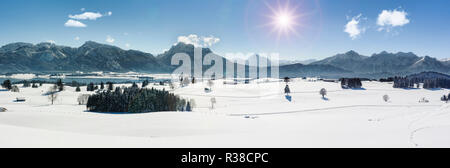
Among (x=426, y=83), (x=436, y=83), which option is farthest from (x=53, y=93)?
(x=436, y=83)

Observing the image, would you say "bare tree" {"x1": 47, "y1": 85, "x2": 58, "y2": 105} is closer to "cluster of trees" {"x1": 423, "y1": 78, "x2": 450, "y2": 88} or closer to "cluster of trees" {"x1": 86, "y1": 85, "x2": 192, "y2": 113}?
"cluster of trees" {"x1": 86, "y1": 85, "x2": 192, "y2": 113}

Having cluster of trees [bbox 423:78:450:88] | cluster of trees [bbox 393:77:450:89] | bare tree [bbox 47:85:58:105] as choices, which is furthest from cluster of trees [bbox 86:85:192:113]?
cluster of trees [bbox 423:78:450:88]

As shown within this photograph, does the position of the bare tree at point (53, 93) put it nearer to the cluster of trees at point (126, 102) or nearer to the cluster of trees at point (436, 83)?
the cluster of trees at point (126, 102)

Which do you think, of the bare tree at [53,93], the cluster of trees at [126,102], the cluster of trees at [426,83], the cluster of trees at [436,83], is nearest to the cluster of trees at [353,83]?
the cluster of trees at [426,83]

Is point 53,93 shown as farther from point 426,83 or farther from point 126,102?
point 426,83

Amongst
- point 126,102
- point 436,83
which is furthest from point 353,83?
point 126,102

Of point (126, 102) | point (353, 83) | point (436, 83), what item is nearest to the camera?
point (126, 102)

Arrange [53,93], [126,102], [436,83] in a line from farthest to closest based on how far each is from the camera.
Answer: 1. [436,83]
2. [53,93]
3. [126,102]

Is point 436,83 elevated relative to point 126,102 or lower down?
elevated

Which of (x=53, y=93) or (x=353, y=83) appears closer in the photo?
(x=53, y=93)

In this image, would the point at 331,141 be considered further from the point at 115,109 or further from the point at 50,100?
the point at 50,100

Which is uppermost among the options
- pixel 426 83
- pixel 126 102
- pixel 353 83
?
pixel 426 83
